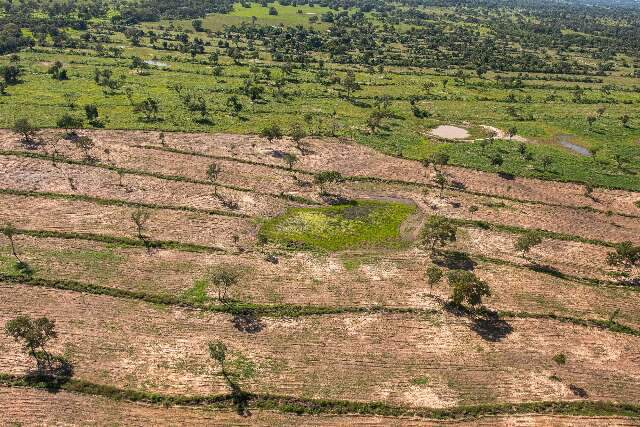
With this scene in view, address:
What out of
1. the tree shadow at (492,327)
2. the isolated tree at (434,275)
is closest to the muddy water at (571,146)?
the tree shadow at (492,327)

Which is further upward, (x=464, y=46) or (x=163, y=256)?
(x=464, y=46)

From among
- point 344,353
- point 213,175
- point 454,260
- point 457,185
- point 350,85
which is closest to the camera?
point 344,353

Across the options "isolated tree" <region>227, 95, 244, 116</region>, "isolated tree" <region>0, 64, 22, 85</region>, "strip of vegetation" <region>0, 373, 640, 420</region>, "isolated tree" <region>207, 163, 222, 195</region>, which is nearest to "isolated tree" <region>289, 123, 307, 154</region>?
"isolated tree" <region>207, 163, 222, 195</region>

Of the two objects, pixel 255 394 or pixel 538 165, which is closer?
pixel 255 394

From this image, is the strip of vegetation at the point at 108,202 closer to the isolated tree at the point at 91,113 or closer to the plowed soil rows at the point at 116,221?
the plowed soil rows at the point at 116,221

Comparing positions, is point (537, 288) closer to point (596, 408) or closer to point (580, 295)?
point (580, 295)

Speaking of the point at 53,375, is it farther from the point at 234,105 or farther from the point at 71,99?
the point at 71,99

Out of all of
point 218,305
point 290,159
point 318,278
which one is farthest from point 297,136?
point 218,305

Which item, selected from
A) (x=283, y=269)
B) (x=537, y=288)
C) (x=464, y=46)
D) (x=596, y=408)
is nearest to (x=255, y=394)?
(x=283, y=269)

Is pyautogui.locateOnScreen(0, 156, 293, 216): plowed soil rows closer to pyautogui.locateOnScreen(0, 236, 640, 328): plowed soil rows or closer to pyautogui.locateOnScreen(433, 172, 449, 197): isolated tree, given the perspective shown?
pyautogui.locateOnScreen(0, 236, 640, 328): plowed soil rows
